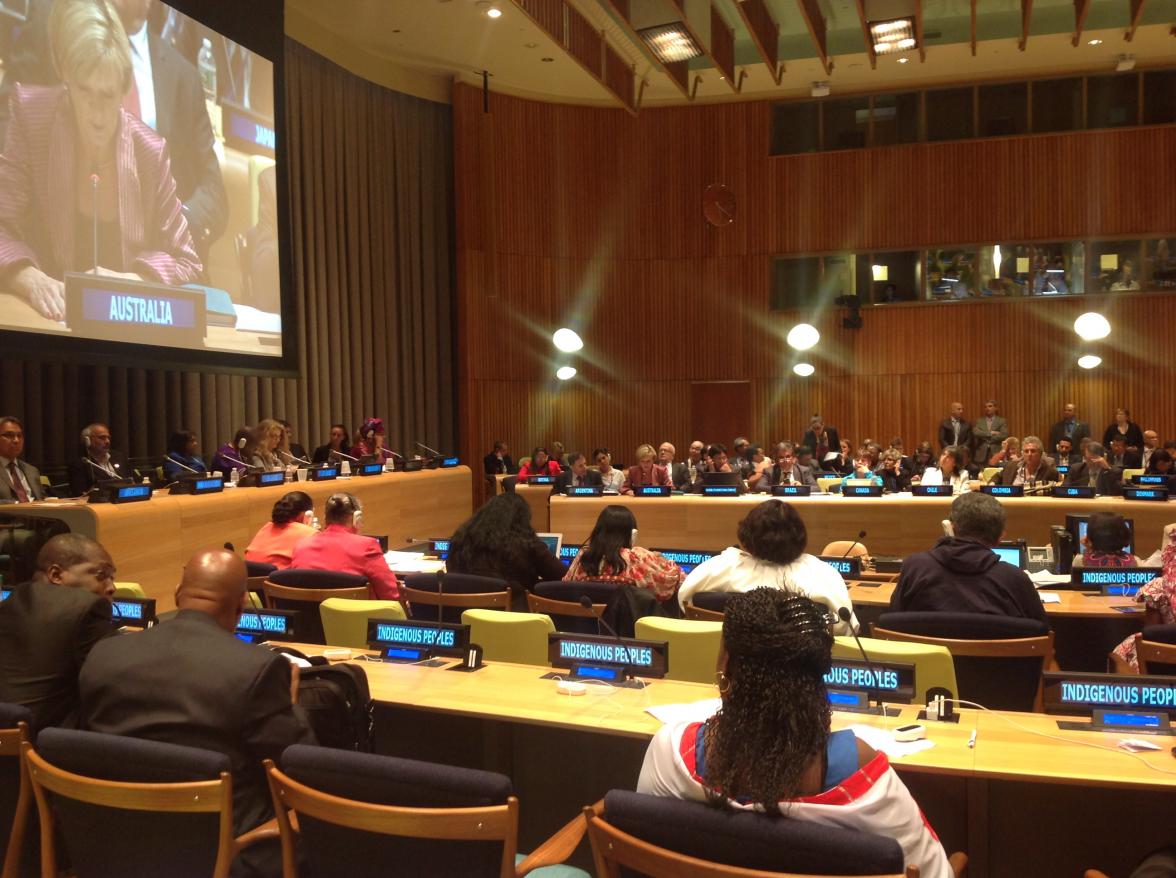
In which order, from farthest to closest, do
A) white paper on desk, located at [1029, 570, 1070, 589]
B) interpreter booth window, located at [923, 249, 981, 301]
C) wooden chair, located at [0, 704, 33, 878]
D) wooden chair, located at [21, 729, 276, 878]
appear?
interpreter booth window, located at [923, 249, 981, 301] → white paper on desk, located at [1029, 570, 1070, 589] → wooden chair, located at [0, 704, 33, 878] → wooden chair, located at [21, 729, 276, 878]

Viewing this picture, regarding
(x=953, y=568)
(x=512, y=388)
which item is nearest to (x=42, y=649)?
(x=953, y=568)

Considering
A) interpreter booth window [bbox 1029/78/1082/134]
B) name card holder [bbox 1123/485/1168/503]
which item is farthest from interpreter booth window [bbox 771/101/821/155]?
name card holder [bbox 1123/485/1168/503]

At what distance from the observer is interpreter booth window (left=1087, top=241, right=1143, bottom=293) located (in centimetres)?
1378

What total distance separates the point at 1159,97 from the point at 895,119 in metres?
3.28

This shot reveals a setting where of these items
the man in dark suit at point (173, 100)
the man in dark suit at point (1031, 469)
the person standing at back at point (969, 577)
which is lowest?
the person standing at back at point (969, 577)

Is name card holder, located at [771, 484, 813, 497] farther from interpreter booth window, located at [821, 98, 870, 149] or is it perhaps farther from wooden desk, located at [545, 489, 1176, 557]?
interpreter booth window, located at [821, 98, 870, 149]

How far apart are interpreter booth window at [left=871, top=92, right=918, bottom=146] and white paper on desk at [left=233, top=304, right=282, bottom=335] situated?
873 centimetres

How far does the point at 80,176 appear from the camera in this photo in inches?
312

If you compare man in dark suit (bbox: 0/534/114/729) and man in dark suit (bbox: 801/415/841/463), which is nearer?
man in dark suit (bbox: 0/534/114/729)

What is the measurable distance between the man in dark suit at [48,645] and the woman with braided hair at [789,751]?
164cm

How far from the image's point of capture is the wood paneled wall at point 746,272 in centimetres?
1393

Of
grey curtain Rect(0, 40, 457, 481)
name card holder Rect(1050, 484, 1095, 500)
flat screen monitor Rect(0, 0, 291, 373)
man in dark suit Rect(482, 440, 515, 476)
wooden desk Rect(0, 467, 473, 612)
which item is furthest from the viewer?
man in dark suit Rect(482, 440, 515, 476)

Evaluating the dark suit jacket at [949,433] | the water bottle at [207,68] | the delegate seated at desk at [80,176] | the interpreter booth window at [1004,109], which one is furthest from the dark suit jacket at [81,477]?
the interpreter booth window at [1004,109]

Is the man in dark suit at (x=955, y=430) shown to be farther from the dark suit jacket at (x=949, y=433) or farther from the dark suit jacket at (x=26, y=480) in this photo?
the dark suit jacket at (x=26, y=480)
